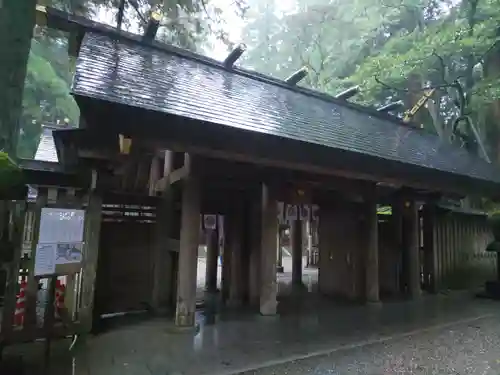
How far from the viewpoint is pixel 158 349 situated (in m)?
5.14

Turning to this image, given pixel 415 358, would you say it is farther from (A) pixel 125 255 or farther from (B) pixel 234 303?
(A) pixel 125 255

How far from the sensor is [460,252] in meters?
11.5

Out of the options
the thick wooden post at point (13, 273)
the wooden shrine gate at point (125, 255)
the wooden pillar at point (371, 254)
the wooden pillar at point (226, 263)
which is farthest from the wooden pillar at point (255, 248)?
the thick wooden post at point (13, 273)

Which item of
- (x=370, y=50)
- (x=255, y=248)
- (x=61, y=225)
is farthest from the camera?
(x=370, y=50)

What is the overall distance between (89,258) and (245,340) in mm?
2668

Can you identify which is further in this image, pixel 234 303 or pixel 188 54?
pixel 188 54

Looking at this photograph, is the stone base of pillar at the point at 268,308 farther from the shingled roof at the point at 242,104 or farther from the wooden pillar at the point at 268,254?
the shingled roof at the point at 242,104

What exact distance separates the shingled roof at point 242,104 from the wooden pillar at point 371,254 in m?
1.56

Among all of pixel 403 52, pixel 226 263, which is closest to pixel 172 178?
pixel 226 263


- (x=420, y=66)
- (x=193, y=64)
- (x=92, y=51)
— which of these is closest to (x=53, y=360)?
(x=92, y=51)

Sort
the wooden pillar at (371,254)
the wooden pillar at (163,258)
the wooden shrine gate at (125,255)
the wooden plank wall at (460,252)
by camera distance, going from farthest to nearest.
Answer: the wooden plank wall at (460,252)
the wooden pillar at (371,254)
the wooden pillar at (163,258)
the wooden shrine gate at (125,255)

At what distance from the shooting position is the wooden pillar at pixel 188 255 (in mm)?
6035

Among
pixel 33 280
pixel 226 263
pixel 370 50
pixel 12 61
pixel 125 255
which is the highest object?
pixel 370 50

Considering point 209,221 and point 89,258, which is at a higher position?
point 209,221
